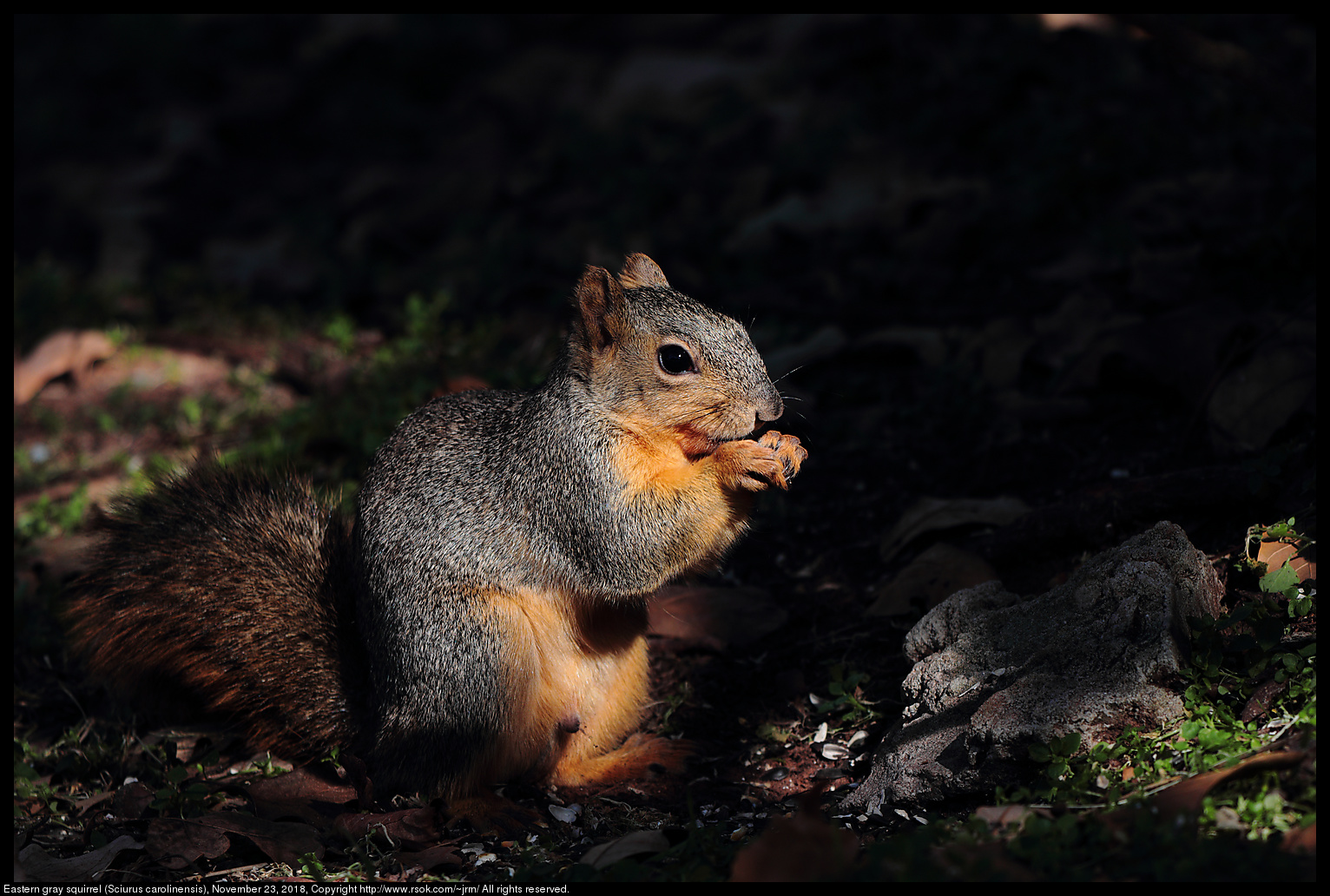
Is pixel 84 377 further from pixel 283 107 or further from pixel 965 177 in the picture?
pixel 965 177

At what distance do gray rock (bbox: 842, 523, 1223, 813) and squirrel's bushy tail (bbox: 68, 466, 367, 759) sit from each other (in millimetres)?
1624

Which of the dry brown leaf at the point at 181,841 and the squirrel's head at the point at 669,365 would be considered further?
the squirrel's head at the point at 669,365

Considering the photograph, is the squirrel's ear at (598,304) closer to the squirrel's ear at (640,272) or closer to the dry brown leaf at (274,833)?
the squirrel's ear at (640,272)

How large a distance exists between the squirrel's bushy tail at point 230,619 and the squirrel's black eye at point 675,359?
1231mm

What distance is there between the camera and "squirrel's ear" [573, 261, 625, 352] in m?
3.06

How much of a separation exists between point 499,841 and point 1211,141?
4.89m

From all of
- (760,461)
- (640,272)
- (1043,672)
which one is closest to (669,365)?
(760,461)

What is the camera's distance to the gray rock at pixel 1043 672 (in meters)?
2.37

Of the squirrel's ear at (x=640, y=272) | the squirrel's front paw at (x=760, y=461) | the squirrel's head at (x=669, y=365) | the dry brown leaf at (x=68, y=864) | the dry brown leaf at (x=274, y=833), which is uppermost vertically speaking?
the squirrel's ear at (x=640, y=272)

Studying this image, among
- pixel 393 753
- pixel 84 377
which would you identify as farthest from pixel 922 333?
pixel 84 377

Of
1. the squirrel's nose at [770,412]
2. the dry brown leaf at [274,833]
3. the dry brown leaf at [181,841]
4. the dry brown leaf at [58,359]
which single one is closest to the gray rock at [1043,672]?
the squirrel's nose at [770,412]

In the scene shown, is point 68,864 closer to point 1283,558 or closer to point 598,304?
point 598,304

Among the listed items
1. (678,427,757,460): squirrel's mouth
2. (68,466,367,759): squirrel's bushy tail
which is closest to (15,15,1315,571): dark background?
(678,427,757,460): squirrel's mouth

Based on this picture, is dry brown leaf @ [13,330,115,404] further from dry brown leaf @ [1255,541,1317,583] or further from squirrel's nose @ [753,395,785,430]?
dry brown leaf @ [1255,541,1317,583]
